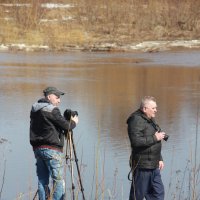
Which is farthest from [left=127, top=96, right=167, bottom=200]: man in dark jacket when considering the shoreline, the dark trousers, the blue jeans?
the shoreline

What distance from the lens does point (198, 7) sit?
172 ft

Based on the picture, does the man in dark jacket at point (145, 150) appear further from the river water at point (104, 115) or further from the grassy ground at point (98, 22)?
the grassy ground at point (98, 22)

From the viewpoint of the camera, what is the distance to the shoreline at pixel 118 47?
38.2 meters

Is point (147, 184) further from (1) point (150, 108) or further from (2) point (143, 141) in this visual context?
(1) point (150, 108)

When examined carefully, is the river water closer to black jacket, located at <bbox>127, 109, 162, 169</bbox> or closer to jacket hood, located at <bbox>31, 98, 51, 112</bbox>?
black jacket, located at <bbox>127, 109, 162, 169</bbox>

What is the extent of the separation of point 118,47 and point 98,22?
437 inches

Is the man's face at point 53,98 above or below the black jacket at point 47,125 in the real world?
above

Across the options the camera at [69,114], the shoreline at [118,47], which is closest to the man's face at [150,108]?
the camera at [69,114]

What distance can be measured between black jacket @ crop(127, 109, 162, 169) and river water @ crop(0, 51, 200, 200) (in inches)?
13.8

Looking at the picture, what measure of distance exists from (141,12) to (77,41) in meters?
10.6

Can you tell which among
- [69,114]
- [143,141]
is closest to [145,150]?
[143,141]

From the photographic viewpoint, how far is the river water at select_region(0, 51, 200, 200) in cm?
738

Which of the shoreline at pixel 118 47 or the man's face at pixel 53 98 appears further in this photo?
the shoreline at pixel 118 47

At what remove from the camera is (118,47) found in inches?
1556
